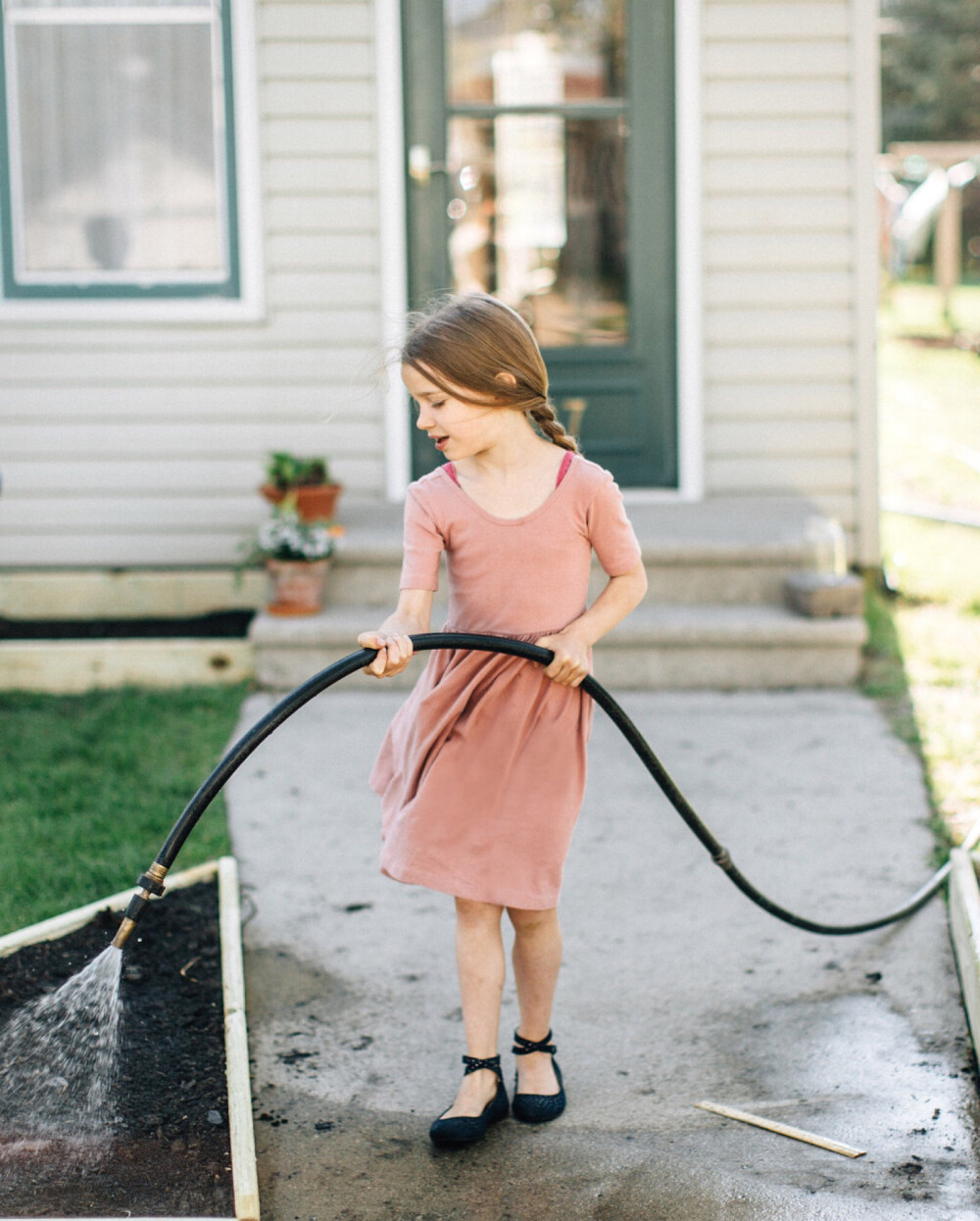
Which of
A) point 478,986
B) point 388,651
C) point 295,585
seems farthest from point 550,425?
→ point 295,585

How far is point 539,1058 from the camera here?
257 centimetres

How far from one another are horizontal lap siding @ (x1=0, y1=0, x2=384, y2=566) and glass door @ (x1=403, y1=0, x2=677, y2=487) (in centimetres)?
28

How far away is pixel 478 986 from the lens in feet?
8.07

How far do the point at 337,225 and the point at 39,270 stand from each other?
A: 1218 millimetres

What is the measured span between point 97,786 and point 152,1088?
A: 1697 millimetres

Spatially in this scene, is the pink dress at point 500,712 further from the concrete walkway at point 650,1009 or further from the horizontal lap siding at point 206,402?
the horizontal lap siding at point 206,402

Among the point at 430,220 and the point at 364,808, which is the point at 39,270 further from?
the point at 364,808

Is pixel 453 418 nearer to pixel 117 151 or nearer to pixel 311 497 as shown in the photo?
pixel 311 497

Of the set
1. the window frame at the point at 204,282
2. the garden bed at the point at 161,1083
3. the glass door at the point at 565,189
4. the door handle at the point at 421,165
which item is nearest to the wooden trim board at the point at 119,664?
the glass door at the point at 565,189

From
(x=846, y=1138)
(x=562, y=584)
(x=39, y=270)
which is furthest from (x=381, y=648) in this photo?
(x=39, y=270)

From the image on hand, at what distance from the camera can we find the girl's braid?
8.20ft

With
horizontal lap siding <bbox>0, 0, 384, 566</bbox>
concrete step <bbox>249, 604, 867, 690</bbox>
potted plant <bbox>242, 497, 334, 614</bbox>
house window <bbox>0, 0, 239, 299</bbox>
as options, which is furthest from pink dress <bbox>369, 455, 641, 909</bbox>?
house window <bbox>0, 0, 239, 299</bbox>

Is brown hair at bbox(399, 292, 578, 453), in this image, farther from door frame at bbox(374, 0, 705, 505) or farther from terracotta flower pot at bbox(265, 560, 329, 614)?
door frame at bbox(374, 0, 705, 505)

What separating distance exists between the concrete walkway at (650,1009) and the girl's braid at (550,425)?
1.18 m
